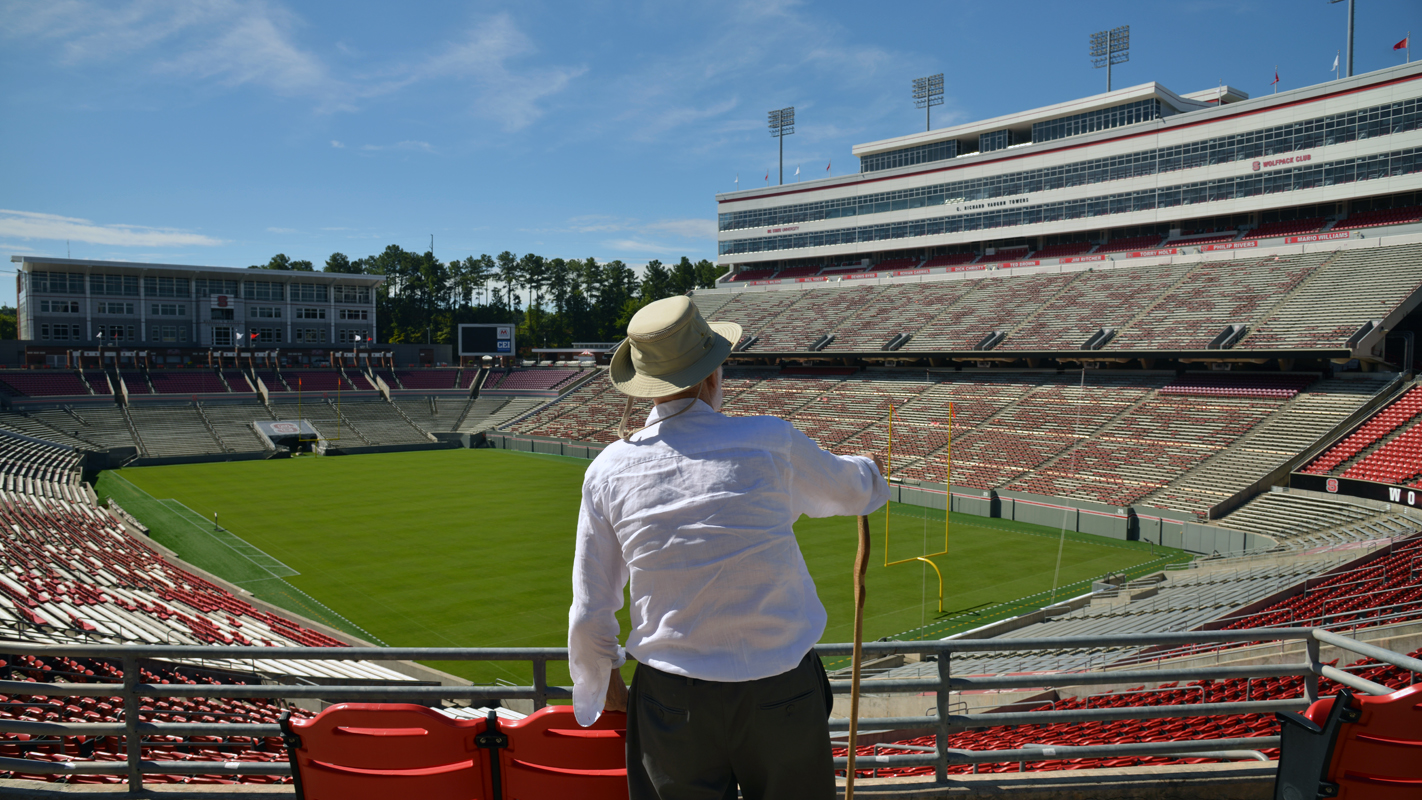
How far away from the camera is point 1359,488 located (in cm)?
2681

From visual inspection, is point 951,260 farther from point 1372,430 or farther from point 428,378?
point 428,378

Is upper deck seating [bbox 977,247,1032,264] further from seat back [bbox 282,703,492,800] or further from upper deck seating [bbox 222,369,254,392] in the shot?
seat back [bbox 282,703,492,800]

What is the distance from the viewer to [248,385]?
6362cm

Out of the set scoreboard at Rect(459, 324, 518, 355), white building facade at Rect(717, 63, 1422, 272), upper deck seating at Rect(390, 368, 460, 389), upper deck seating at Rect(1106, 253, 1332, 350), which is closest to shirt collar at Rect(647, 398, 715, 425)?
upper deck seating at Rect(1106, 253, 1332, 350)

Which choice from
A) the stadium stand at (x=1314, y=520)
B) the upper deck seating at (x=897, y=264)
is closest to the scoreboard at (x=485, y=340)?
the upper deck seating at (x=897, y=264)

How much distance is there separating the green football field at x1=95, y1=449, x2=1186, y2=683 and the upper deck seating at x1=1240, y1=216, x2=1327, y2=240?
27653 mm

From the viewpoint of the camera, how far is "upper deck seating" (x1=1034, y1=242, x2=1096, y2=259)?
55.0m

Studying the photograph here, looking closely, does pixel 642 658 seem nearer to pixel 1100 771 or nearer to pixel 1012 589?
pixel 1100 771

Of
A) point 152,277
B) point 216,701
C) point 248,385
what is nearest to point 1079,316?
point 216,701

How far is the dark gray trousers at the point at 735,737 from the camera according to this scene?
2332 mm

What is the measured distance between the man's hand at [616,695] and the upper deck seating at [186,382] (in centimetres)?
6784

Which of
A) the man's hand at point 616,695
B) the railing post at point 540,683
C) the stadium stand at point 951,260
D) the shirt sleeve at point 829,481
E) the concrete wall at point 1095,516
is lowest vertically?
the concrete wall at point 1095,516

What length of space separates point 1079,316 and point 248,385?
57976mm

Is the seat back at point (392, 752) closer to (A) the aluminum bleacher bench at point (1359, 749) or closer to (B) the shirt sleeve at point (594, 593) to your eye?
(B) the shirt sleeve at point (594, 593)
